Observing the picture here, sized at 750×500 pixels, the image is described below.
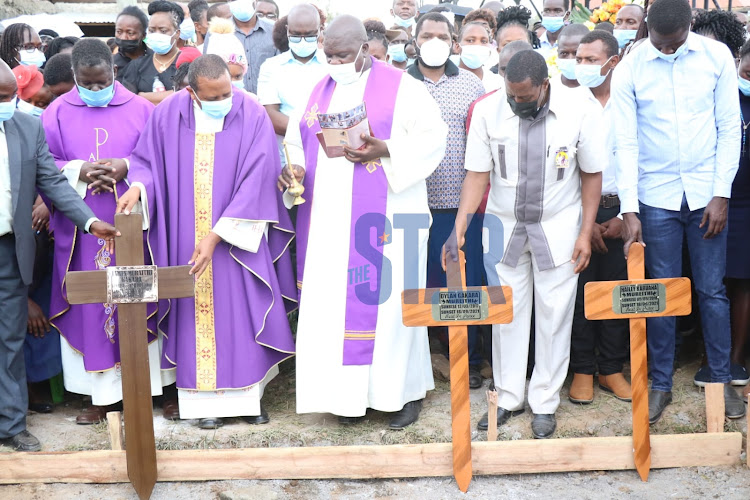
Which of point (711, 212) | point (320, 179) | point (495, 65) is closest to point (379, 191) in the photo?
point (320, 179)

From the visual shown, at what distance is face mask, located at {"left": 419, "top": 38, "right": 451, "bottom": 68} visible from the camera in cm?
599

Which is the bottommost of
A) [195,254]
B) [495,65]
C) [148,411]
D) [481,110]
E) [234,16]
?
[148,411]

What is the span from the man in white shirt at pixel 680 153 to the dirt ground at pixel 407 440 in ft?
1.33

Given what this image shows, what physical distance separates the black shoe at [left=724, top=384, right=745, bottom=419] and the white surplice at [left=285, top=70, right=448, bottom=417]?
2.01 meters

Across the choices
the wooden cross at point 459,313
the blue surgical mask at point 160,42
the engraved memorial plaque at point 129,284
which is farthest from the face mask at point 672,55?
the blue surgical mask at point 160,42

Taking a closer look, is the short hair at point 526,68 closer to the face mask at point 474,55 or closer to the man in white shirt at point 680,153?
the man in white shirt at point 680,153

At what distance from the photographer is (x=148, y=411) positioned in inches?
183

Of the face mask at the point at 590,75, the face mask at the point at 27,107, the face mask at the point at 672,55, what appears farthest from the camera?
the face mask at the point at 27,107

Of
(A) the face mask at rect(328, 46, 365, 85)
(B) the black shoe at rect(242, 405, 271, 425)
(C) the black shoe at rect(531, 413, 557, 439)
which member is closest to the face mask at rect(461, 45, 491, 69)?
(A) the face mask at rect(328, 46, 365, 85)

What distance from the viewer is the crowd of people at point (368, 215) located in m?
5.10

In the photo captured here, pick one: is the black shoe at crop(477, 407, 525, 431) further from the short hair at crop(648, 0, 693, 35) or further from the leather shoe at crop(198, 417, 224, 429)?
the short hair at crop(648, 0, 693, 35)

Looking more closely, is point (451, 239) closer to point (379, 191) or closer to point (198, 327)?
point (379, 191)

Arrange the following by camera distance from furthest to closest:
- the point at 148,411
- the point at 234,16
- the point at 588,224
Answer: the point at 234,16 < the point at 588,224 < the point at 148,411

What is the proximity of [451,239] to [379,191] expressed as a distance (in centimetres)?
73
